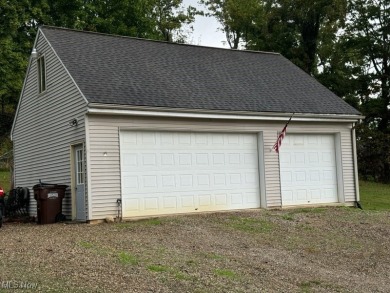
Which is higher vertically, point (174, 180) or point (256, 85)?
point (256, 85)

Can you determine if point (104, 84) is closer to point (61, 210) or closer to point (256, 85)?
point (61, 210)

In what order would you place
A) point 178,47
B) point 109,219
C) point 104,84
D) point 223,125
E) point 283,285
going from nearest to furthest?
1. point 283,285
2. point 109,219
3. point 104,84
4. point 223,125
5. point 178,47

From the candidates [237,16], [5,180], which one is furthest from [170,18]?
[5,180]

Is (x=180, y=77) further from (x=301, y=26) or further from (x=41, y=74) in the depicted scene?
(x=301, y=26)

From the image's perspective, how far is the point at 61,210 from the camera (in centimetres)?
1320

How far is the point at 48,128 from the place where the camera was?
1478cm

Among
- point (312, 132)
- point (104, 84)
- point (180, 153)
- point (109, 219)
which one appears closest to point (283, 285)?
point (109, 219)

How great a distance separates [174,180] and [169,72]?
3.59 metres

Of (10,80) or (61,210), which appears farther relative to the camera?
(10,80)

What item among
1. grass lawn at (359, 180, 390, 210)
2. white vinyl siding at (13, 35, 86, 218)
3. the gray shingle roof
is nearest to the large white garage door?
the gray shingle roof

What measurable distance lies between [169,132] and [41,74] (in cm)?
468

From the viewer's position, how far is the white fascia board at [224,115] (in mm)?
12359

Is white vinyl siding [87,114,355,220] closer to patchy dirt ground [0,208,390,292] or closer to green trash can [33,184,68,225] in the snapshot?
patchy dirt ground [0,208,390,292]

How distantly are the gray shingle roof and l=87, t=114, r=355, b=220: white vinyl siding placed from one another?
0.45 meters
